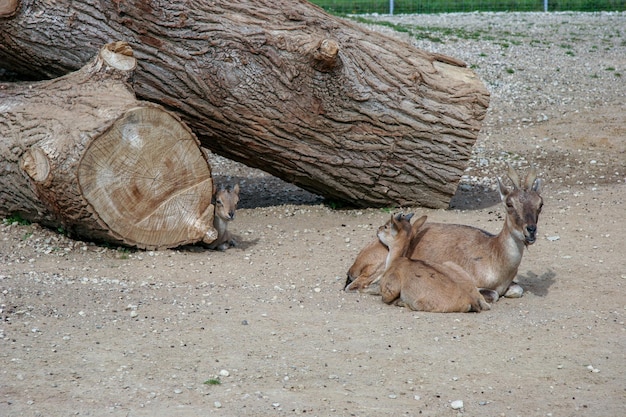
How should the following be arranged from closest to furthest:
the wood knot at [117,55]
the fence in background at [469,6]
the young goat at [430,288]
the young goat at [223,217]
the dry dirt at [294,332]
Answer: the dry dirt at [294,332] < the young goat at [430,288] < the wood knot at [117,55] < the young goat at [223,217] < the fence in background at [469,6]

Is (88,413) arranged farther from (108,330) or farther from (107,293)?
(107,293)

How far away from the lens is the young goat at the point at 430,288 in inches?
277

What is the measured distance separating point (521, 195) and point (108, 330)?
3.48 m

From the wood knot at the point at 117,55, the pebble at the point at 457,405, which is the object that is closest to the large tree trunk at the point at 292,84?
the wood knot at the point at 117,55

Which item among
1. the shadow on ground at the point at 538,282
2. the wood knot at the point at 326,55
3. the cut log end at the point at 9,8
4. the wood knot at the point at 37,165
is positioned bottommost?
the shadow on ground at the point at 538,282

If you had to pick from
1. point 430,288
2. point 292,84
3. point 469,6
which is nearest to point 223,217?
point 292,84

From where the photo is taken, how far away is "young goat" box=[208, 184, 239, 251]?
910 cm

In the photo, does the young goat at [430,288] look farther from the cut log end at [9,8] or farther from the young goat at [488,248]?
the cut log end at [9,8]

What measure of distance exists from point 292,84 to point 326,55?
539 millimetres

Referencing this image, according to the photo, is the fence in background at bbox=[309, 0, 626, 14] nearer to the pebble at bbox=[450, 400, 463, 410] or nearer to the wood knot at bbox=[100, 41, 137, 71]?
the wood knot at bbox=[100, 41, 137, 71]

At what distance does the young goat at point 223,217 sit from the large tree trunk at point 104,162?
335mm

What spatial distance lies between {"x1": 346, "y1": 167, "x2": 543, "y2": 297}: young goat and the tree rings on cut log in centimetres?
189

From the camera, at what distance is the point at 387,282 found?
7234 millimetres

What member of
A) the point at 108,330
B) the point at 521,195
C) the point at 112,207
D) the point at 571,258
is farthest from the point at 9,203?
the point at 571,258
